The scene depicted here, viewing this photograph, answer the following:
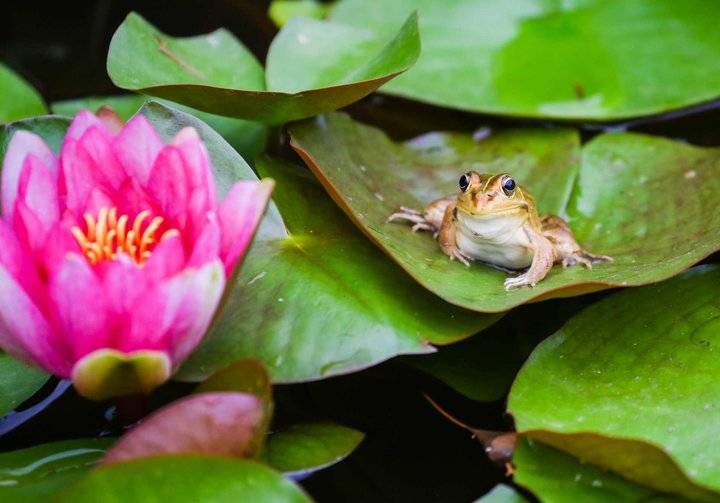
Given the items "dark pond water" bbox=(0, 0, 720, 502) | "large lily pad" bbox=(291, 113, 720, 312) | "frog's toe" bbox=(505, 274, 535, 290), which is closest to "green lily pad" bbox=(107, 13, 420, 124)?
"large lily pad" bbox=(291, 113, 720, 312)

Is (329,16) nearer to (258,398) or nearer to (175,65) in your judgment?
(175,65)

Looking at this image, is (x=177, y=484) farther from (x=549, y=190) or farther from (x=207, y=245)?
(x=549, y=190)

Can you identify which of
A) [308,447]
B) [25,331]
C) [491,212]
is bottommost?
[308,447]

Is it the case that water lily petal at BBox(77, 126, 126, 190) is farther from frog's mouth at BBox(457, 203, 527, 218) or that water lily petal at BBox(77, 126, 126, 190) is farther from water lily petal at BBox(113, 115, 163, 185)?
frog's mouth at BBox(457, 203, 527, 218)

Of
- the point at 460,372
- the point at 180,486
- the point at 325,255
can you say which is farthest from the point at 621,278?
the point at 180,486

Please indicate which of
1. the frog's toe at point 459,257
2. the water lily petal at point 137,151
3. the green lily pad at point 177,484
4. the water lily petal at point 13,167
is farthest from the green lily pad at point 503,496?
the water lily petal at point 13,167

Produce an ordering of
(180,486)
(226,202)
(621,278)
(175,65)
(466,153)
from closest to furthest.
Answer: (180,486)
(226,202)
(621,278)
(175,65)
(466,153)

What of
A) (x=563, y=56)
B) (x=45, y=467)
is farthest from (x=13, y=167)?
(x=563, y=56)
